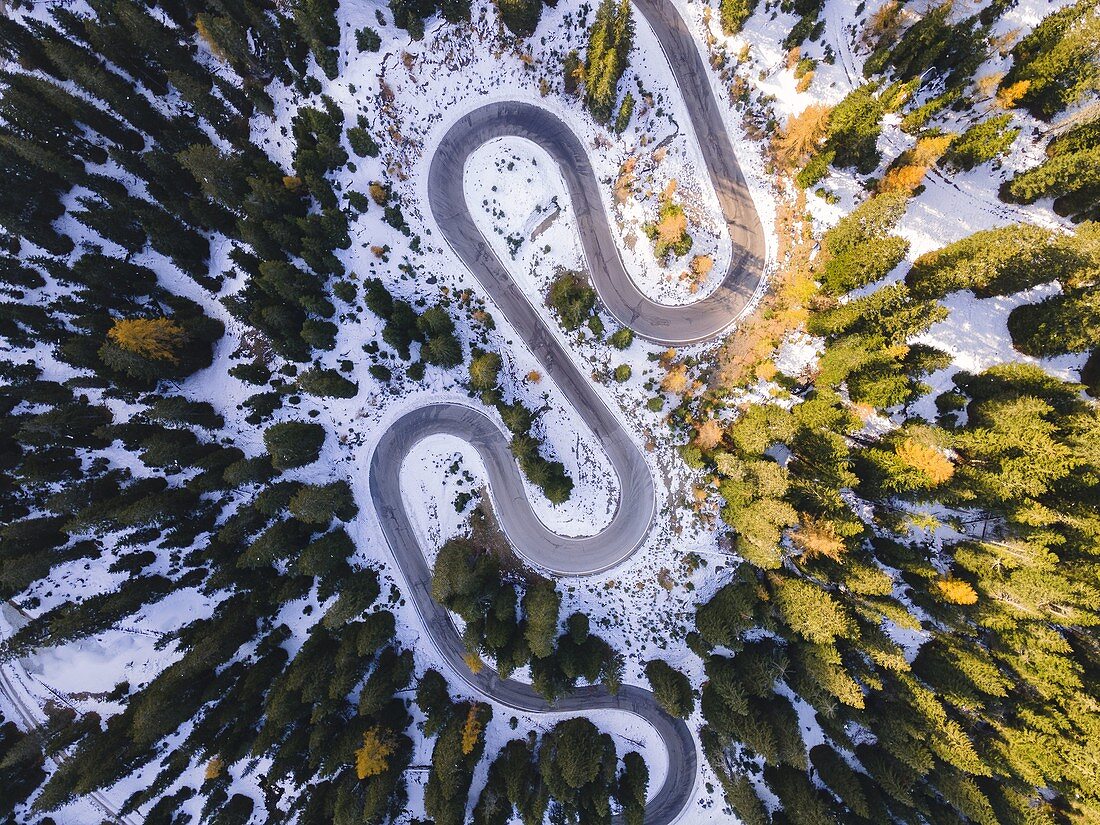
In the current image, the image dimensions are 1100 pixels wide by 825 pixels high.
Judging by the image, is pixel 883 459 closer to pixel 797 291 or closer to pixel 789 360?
pixel 789 360

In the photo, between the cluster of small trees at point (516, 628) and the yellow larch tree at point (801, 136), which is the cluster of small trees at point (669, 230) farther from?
the cluster of small trees at point (516, 628)

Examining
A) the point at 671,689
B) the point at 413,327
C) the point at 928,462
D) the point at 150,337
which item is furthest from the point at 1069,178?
the point at 150,337

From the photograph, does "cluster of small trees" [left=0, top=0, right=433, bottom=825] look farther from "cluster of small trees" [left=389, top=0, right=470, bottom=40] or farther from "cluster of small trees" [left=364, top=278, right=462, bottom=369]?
"cluster of small trees" [left=389, top=0, right=470, bottom=40]

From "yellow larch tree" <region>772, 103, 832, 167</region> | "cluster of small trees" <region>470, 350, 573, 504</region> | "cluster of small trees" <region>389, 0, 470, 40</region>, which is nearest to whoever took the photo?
"yellow larch tree" <region>772, 103, 832, 167</region>

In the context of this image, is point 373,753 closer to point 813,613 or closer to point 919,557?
point 813,613

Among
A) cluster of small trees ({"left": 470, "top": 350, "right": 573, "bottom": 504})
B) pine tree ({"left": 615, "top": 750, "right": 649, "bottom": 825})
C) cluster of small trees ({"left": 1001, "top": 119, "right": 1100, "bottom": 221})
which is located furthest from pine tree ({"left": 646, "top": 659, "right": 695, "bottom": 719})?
cluster of small trees ({"left": 1001, "top": 119, "right": 1100, "bottom": 221})

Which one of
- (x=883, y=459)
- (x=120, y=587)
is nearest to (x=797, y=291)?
(x=883, y=459)

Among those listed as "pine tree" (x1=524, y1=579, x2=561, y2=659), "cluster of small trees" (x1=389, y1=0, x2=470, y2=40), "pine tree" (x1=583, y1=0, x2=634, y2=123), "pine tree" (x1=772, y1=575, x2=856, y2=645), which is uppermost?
"cluster of small trees" (x1=389, y1=0, x2=470, y2=40)

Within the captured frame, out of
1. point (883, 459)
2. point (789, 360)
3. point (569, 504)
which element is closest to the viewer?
point (883, 459)
